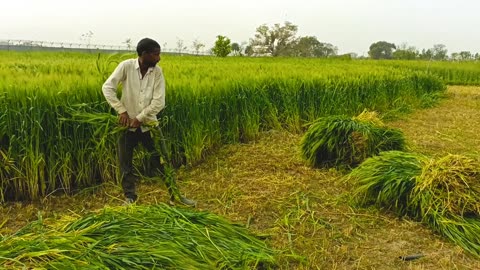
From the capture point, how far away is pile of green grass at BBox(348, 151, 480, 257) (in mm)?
3098

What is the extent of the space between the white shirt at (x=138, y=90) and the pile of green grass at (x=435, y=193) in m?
1.82

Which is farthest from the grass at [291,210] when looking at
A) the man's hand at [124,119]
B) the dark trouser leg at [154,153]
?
the man's hand at [124,119]

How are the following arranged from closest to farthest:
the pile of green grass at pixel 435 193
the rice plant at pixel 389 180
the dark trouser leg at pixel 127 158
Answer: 1. the pile of green grass at pixel 435 193
2. the rice plant at pixel 389 180
3. the dark trouser leg at pixel 127 158

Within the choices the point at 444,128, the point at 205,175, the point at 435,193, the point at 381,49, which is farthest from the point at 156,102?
the point at 381,49

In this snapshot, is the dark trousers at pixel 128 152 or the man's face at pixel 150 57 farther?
the dark trousers at pixel 128 152

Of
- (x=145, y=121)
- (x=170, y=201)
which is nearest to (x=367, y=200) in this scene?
(x=170, y=201)

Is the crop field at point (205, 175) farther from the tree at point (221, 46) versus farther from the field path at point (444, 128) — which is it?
the tree at point (221, 46)

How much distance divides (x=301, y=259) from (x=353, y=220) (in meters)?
0.85

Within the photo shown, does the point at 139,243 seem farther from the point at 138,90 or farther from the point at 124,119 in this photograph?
the point at 138,90

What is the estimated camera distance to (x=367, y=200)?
3703 mm

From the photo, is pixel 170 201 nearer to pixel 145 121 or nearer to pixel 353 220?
pixel 145 121

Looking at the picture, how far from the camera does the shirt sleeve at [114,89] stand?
130 inches

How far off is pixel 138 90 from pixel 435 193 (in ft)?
7.74

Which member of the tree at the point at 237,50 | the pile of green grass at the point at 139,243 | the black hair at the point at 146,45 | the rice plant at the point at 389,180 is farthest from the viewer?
the tree at the point at 237,50
